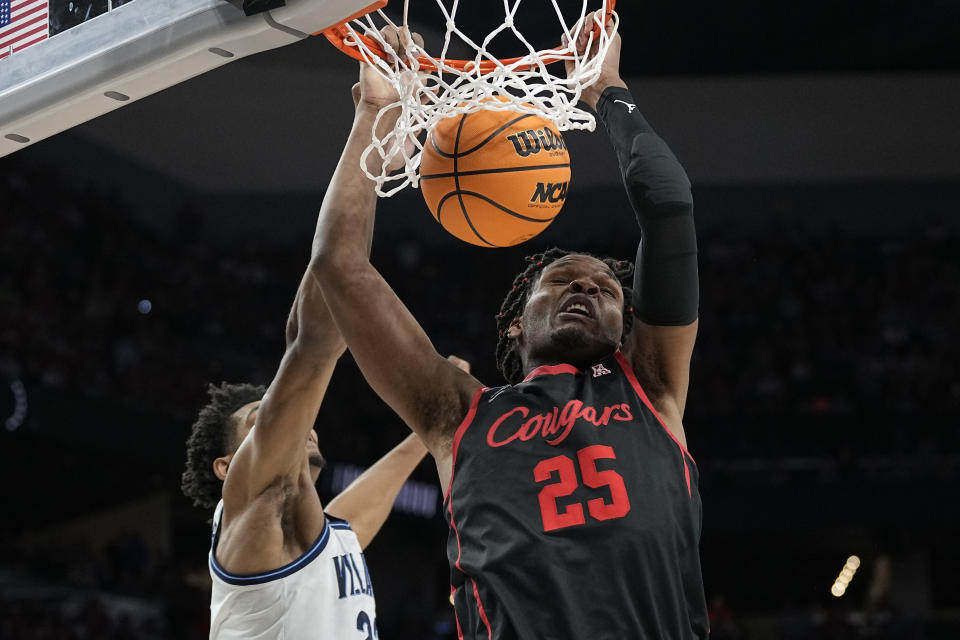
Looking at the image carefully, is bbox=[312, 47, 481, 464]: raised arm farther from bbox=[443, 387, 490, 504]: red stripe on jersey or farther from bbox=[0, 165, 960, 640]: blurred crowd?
bbox=[0, 165, 960, 640]: blurred crowd

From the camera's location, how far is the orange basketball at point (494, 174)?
2.91 meters

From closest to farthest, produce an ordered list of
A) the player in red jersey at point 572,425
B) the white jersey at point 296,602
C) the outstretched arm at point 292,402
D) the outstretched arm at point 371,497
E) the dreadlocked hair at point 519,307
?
the player in red jersey at point 572,425 → the dreadlocked hair at point 519,307 → the outstretched arm at point 292,402 → the white jersey at point 296,602 → the outstretched arm at point 371,497

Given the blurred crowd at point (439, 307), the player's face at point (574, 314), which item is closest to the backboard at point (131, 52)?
the player's face at point (574, 314)

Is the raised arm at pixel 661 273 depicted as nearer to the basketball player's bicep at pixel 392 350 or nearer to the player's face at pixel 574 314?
the player's face at pixel 574 314

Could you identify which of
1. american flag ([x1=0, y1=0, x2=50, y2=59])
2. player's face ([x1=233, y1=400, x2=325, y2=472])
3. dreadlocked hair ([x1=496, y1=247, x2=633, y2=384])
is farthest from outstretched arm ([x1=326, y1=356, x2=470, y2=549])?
american flag ([x1=0, y1=0, x2=50, y2=59])

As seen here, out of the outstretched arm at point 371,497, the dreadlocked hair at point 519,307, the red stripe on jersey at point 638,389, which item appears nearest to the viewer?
the red stripe on jersey at point 638,389

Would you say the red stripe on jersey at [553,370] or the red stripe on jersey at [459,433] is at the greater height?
the red stripe on jersey at [553,370]

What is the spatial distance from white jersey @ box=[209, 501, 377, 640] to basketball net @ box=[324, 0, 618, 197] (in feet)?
3.92

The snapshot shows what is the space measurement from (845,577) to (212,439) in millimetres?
13355

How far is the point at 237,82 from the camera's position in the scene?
50.5 feet

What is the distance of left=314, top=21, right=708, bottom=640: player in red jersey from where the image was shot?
2.28m

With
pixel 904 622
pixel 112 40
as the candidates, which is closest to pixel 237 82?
pixel 904 622

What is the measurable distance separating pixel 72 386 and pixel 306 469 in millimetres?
7879

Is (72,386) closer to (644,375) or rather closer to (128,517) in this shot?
(128,517)
